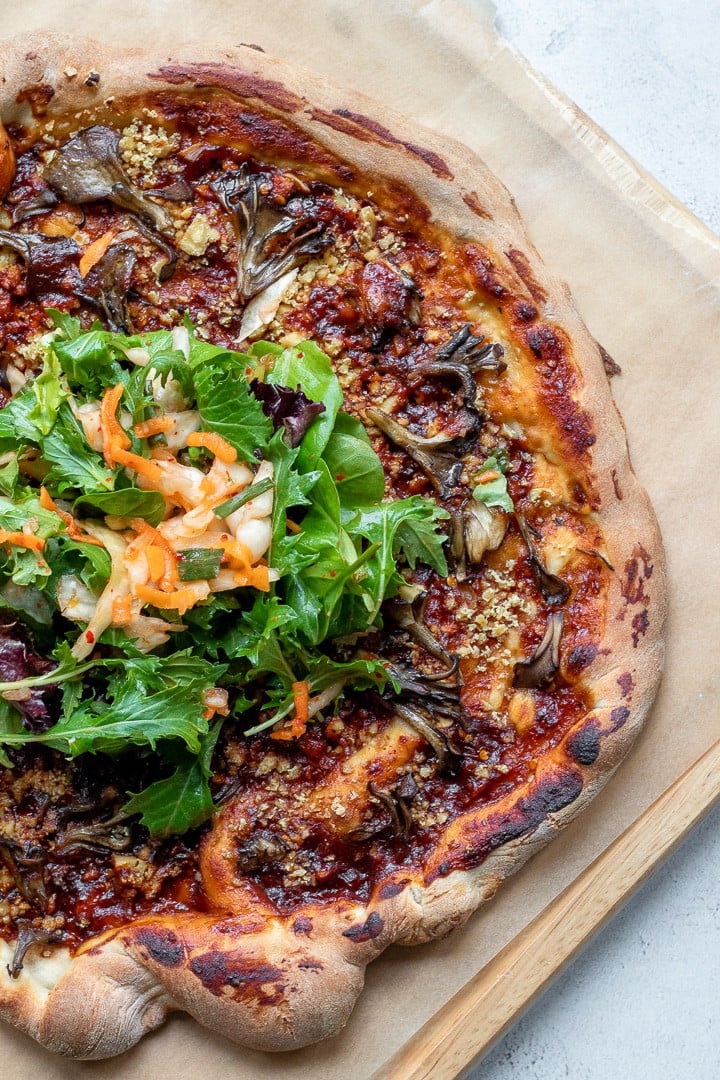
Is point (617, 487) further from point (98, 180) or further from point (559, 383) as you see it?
point (98, 180)

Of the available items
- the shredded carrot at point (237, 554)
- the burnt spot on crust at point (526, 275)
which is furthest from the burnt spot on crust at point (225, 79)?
the shredded carrot at point (237, 554)

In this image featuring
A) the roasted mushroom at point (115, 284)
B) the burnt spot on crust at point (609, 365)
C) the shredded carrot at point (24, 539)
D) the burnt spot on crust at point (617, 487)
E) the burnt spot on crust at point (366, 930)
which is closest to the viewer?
the shredded carrot at point (24, 539)

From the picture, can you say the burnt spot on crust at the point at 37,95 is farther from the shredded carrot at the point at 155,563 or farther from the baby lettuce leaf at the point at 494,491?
the baby lettuce leaf at the point at 494,491

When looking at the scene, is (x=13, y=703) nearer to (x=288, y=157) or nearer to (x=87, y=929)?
(x=87, y=929)

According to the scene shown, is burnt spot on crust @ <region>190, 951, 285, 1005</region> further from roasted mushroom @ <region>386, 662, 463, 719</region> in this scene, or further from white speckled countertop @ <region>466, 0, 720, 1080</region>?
white speckled countertop @ <region>466, 0, 720, 1080</region>

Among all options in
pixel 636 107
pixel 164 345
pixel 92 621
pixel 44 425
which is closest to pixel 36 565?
pixel 92 621

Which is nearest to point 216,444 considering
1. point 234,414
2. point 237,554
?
point 234,414
